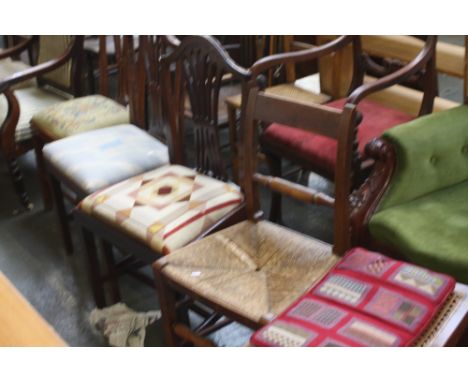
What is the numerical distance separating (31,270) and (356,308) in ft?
4.83

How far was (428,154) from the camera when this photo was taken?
1652 millimetres

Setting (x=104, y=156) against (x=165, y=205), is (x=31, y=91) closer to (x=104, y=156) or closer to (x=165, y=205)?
(x=104, y=156)

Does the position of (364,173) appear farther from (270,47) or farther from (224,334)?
(270,47)

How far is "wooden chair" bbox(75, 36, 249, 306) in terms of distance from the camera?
1.63 m

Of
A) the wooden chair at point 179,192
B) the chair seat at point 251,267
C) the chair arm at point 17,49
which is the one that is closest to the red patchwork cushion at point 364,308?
the chair seat at point 251,267

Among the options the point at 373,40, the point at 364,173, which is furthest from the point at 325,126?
the point at 373,40

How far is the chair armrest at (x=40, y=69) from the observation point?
7.80 ft

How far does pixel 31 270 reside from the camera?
2268 millimetres

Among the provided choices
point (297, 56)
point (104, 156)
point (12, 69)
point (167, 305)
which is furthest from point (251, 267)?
point (12, 69)

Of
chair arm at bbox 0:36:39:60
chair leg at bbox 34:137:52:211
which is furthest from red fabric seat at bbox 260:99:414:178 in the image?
chair arm at bbox 0:36:39:60

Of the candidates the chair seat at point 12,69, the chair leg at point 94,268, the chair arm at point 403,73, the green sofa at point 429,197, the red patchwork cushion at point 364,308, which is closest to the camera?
the red patchwork cushion at point 364,308

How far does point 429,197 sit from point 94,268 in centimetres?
107

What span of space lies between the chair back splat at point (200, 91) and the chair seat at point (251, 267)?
336 mm

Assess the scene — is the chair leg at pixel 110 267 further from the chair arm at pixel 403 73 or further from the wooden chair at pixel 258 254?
the chair arm at pixel 403 73
